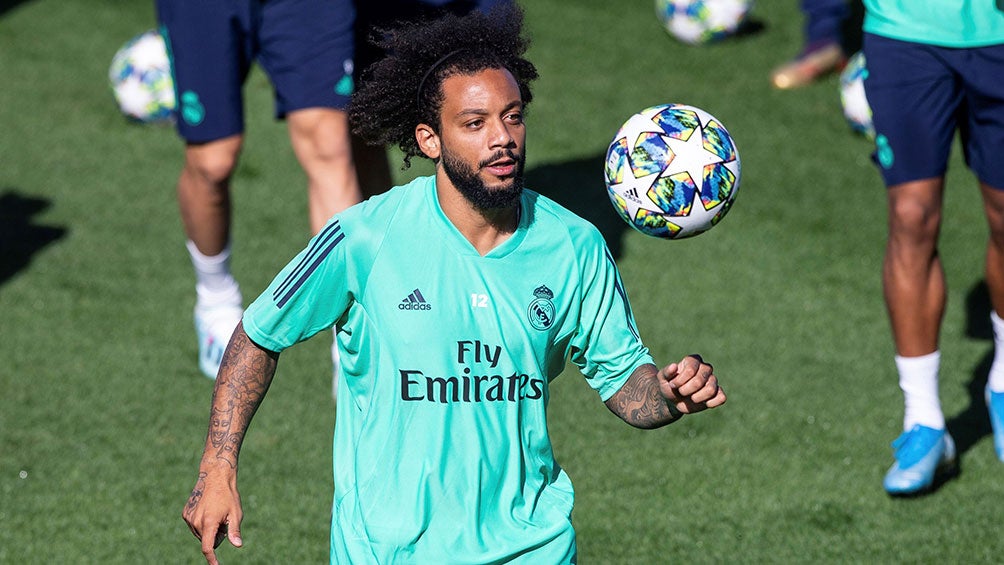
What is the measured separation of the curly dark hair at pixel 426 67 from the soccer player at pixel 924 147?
2.10 m

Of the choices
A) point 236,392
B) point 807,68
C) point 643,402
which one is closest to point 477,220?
point 643,402

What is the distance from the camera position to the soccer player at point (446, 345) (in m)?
3.46

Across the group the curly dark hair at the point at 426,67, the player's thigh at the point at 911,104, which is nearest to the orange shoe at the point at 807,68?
the player's thigh at the point at 911,104

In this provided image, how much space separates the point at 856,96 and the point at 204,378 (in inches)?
179

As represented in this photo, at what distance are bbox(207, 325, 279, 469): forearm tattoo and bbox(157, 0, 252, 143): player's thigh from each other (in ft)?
8.88

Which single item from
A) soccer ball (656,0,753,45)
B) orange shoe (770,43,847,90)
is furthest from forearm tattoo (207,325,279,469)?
soccer ball (656,0,753,45)

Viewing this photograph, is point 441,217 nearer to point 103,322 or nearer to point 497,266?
point 497,266

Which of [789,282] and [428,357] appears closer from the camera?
[428,357]

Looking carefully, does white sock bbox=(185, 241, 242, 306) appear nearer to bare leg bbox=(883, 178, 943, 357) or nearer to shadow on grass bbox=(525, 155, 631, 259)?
shadow on grass bbox=(525, 155, 631, 259)

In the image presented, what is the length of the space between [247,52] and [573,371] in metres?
2.05

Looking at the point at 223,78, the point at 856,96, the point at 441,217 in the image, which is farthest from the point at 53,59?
the point at 441,217

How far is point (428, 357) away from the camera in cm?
346

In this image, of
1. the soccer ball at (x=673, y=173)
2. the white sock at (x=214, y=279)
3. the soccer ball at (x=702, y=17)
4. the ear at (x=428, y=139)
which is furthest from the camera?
the soccer ball at (x=702, y=17)

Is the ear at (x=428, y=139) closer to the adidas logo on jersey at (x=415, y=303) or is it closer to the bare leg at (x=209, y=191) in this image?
the adidas logo on jersey at (x=415, y=303)
